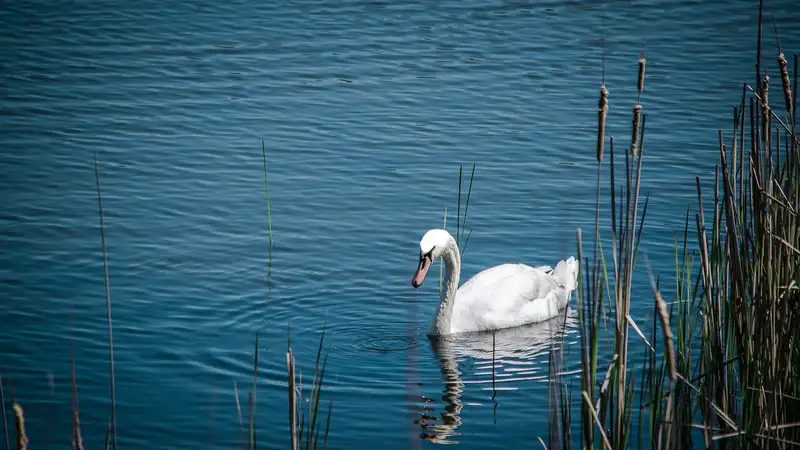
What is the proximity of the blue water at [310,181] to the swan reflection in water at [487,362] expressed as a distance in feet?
0.10

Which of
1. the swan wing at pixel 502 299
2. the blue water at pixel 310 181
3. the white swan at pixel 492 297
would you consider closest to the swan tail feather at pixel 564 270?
the white swan at pixel 492 297

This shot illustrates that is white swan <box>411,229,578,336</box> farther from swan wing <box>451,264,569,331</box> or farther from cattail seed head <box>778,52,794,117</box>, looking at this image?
cattail seed head <box>778,52,794,117</box>

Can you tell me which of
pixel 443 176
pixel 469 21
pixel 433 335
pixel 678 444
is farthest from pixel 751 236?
pixel 469 21

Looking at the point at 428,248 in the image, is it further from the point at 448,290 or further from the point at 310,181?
the point at 310,181

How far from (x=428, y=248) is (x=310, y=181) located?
352cm

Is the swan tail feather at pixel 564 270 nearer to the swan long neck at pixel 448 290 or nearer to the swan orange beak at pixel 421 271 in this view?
the swan long neck at pixel 448 290

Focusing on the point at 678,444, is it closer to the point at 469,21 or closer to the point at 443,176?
the point at 443,176

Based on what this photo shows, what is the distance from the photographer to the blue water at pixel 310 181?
7.76 m

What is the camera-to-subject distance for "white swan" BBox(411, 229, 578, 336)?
914cm

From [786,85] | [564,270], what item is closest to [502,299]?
[564,270]

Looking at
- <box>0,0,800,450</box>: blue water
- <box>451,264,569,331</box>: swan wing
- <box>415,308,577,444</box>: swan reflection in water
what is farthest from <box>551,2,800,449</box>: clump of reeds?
<box>451,264,569,331</box>: swan wing

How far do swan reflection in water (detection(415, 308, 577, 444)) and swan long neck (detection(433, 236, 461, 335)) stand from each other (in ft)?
0.34

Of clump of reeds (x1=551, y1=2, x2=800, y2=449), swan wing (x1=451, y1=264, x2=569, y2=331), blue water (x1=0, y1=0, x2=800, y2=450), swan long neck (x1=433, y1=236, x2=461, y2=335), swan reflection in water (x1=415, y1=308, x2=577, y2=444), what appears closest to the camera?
clump of reeds (x1=551, y1=2, x2=800, y2=449)

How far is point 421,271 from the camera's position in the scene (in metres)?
8.72
